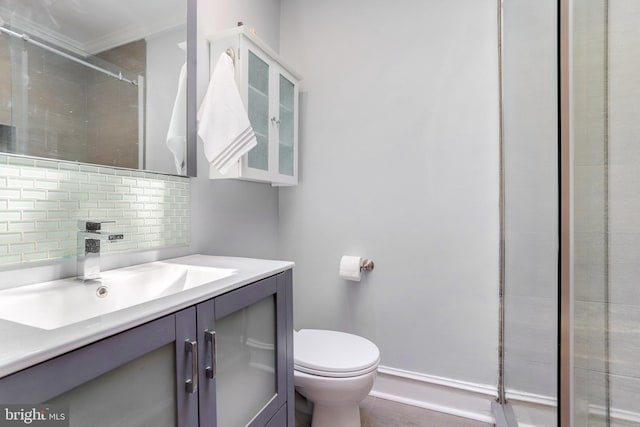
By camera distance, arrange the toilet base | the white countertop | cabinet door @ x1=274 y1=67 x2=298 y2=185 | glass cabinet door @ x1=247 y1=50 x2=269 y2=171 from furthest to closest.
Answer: cabinet door @ x1=274 y1=67 x2=298 y2=185 → glass cabinet door @ x1=247 y1=50 x2=269 y2=171 → the toilet base → the white countertop

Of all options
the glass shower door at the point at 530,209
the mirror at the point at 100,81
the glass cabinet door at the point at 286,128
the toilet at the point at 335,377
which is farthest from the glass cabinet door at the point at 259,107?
the glass shower door at the point at 530,209

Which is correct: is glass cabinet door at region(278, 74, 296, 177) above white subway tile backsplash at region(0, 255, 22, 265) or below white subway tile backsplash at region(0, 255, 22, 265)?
above

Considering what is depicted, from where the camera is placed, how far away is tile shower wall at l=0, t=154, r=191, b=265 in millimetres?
864

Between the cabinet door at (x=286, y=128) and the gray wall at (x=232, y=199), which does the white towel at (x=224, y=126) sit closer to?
the gray wall at (x=232, y=199)

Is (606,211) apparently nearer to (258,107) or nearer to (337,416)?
(337,416)

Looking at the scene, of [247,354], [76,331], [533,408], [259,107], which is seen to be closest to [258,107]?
[259,107]

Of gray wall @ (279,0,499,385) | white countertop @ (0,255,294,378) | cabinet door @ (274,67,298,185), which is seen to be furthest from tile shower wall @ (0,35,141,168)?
gray wall @ (279,0,499,385)

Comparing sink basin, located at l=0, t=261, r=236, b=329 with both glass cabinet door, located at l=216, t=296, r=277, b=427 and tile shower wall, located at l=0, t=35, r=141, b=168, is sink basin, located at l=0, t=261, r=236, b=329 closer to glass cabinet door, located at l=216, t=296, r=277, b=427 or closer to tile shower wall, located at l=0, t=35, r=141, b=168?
glass cabinet door, located at l=216, t=296, r=277, b=427

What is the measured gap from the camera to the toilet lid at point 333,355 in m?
1.31

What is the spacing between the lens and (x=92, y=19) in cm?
108

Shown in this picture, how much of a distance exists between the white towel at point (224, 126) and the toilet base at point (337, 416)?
1195 millimetres

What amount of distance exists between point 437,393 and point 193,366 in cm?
148

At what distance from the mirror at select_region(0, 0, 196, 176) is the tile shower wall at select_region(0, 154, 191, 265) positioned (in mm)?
44

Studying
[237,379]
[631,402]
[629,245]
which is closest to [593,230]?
[629,245]
